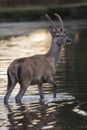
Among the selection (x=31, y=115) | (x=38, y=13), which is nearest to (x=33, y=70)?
(x=31, y=115)

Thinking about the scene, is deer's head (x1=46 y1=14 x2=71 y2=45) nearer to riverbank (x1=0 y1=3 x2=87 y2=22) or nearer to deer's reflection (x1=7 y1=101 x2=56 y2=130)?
deer's reflection (x1=7 y1=101 x2=56 y2=130)

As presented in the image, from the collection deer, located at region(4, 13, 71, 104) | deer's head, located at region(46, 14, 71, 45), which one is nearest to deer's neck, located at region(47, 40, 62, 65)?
deer, located at region(4, 13, 71, 104)

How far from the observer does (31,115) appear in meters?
14.0

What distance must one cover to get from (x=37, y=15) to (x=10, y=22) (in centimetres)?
411

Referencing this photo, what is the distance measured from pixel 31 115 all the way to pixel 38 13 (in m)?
46.0

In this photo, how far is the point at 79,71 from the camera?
2177cm

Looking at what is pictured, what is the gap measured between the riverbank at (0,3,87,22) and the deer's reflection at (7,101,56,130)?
40987mm

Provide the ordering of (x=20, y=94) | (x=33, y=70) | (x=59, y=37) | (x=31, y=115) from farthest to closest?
(x=59, y=37), (x=33, y=70), (x=20, y=94), (x=31, y=115)

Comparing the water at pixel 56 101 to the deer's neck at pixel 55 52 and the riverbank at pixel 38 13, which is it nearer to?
the deer's neck at pixel 55 52

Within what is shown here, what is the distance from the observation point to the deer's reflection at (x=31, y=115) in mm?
12945

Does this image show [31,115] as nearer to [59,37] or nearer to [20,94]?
[20,94]

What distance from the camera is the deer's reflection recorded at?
42.5 feet

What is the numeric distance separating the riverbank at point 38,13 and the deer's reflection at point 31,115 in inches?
1614

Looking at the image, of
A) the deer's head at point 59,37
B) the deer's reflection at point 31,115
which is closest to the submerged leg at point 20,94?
the deer's reflection at point 31,115
